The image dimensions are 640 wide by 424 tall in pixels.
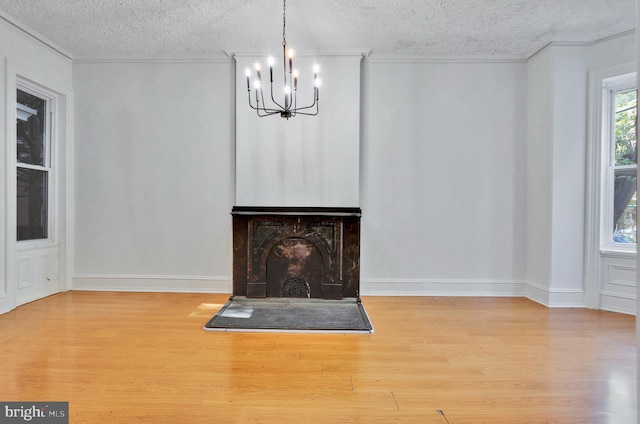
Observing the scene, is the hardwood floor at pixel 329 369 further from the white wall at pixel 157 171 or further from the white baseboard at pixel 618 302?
the white wall at pixel 157 171

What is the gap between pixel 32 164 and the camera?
13.2 ft

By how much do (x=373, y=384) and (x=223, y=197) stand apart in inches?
116

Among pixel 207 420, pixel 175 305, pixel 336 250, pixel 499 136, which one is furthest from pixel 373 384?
pixel 499 136

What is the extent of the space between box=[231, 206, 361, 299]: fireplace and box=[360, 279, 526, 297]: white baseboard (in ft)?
1.09

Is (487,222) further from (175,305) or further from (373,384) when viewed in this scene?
(175,305)

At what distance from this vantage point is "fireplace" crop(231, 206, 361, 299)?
4117 mm

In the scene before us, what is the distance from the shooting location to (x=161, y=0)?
10.5 feet

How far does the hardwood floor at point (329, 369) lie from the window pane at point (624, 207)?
0.82 meters

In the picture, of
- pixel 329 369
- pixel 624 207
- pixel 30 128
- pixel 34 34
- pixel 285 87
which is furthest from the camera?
pixel 30 128

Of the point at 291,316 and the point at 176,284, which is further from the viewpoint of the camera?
the point at 176,284

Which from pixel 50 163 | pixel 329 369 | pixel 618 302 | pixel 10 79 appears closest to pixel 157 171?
pixel 50 163

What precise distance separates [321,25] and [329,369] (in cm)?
318

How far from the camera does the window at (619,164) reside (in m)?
3.65

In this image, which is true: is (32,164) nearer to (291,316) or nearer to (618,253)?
(291,316)
